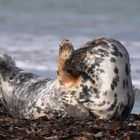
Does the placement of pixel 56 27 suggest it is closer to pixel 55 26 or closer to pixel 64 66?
pixel 55 26

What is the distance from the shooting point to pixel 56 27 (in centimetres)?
1788

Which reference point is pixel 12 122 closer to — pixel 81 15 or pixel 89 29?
pixel 89 29

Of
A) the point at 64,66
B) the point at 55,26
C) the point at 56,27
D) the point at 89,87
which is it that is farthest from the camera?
the point at 55,26

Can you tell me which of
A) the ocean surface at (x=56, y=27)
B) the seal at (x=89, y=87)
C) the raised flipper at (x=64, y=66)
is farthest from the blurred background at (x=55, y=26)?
the raised flipper at (x=64, y=66)

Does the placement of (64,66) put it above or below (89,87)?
above

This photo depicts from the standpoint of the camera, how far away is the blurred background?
12430mm

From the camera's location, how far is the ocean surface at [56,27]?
12.3 meters

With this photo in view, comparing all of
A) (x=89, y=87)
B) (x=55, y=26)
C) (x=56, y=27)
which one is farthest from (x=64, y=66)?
(x=55, y=26)

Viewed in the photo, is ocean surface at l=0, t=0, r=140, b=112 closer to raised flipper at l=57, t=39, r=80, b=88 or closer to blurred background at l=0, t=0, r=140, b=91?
blurred background at l=0, t=0, r=140, b=91

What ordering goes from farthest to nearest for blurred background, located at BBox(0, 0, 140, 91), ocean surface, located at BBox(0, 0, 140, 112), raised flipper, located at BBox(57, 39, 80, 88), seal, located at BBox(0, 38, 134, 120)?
blurred background, located at BBox(0, 0, 140, 91) → ocean surface, located at BBox(0, 0, 140, 112) → raised flipper, located at BBox(57, 39, 80, 88) → seal, located at BBox(0, 38, 134, 120)

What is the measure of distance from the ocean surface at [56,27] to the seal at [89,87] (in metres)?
1.33

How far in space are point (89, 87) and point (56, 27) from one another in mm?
10889

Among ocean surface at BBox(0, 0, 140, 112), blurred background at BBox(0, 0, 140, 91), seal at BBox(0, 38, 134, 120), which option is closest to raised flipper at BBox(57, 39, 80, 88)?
seal at BBox(0, 38, 134, 120)

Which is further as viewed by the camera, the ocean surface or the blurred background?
the blurred background
